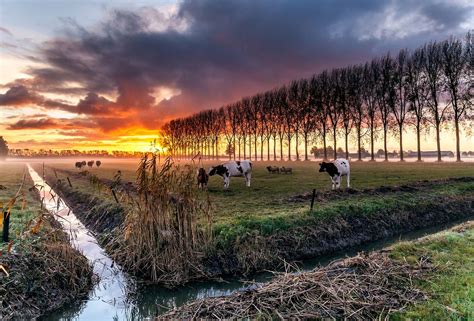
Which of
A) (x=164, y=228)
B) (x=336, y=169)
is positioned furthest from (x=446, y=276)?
(x=336, y=169)

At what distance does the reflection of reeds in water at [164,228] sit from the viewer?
36.3ft

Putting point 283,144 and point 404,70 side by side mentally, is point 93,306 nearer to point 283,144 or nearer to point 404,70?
point 404,70

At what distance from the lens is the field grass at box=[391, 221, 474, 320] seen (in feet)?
21.3

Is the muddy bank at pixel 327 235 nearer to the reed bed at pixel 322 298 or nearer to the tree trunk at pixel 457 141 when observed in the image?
the reed bed at pixel 322 298

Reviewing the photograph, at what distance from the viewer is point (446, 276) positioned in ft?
27.1

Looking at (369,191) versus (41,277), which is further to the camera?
(369,191)

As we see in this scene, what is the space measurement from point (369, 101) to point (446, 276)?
52951 mm

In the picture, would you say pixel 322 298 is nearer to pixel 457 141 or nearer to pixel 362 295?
pixel 362 295

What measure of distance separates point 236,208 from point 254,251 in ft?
17.8

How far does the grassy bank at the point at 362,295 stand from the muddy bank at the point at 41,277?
3.73 m

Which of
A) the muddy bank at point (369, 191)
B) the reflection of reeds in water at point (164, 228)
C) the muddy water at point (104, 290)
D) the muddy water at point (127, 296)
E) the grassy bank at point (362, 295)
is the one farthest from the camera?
the muddy bank at point (369, 191)

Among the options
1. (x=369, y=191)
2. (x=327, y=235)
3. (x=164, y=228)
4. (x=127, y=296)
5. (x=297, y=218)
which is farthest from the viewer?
(x=369, y=191)

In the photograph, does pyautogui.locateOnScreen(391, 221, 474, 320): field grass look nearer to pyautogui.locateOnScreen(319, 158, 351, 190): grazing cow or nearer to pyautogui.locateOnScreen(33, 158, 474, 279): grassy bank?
pyautogui.locateOnScreen(33, 158, 474, 279): grassy bank

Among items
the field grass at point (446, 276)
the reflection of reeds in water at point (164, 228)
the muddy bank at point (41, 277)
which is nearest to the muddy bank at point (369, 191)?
the field grass at point (446, 276)
